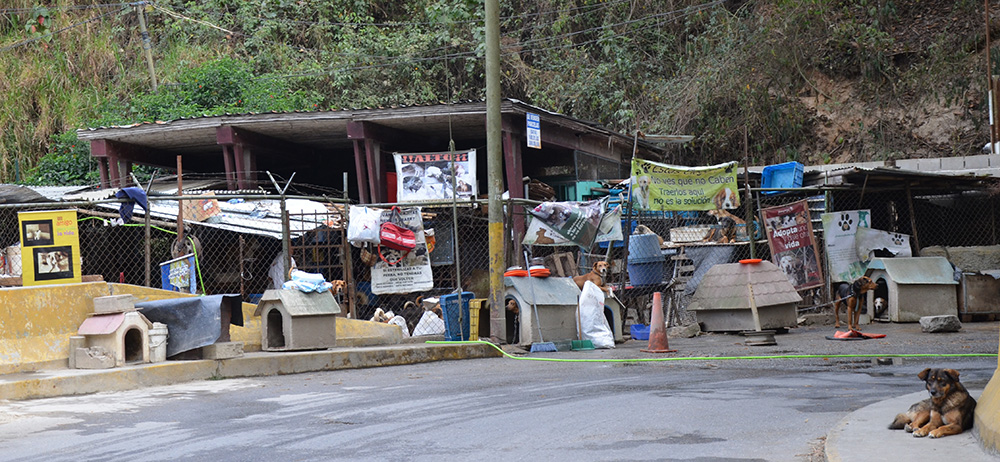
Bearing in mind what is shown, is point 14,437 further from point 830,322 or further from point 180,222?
point 830,322

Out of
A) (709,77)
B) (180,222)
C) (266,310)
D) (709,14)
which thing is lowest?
(266,310)

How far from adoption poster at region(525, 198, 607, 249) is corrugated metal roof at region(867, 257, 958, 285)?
18.2 ft

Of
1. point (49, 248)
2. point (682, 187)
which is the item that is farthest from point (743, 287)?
point (49, 248)

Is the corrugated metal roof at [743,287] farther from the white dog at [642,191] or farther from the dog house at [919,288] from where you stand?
the dog house at [919,288]

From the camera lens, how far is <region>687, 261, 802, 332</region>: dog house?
15188 millimetres

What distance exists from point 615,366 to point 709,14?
20976mm

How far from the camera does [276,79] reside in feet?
93.2

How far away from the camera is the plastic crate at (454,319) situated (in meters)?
14.5

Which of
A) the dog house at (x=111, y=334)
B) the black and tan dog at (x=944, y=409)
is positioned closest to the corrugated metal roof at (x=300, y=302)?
the dog house at (x=111, y=334)

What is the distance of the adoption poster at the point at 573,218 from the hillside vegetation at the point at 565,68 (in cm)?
1178

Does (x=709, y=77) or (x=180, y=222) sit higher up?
(x=709, y=77)

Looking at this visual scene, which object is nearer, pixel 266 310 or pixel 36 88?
pixel 266 310

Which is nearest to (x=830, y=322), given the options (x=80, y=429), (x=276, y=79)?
(x=80, y=429)

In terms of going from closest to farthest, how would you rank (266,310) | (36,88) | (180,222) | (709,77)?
(266,310)
(180,222)
(709,77)
(36,88)
